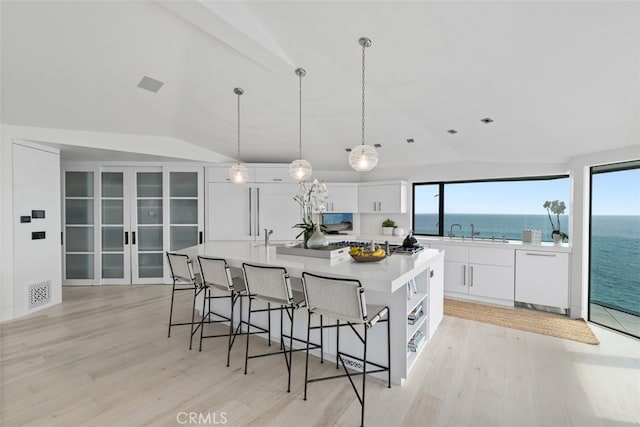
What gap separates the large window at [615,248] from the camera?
3326mm

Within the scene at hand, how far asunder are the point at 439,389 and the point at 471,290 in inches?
104

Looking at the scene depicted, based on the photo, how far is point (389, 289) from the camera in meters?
1.93

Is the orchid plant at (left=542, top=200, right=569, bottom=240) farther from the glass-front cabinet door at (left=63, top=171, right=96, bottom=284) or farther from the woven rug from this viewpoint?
the glass-front cabinet door at (left=63, top=171, right=96, bottom=284)

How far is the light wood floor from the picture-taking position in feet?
6.59

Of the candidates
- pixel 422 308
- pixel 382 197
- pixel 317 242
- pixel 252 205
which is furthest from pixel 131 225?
pixel 422 308

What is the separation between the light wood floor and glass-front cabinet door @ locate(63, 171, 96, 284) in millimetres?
2168

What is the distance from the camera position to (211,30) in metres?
2.59

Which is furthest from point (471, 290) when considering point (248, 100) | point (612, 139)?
point (248, 100)

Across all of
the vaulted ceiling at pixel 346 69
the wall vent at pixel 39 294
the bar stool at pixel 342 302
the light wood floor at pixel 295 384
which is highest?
the vaulted ceiling at pixel 346 69

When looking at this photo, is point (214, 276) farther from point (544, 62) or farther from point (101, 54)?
point (544, 62)

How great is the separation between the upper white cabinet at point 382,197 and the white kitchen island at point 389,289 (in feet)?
7.75

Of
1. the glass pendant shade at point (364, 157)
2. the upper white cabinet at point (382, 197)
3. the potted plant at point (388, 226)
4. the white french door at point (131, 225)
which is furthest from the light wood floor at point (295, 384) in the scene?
the upper white cabinet at point (382, 197)

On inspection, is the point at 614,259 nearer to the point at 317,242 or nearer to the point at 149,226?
the point at 317,242

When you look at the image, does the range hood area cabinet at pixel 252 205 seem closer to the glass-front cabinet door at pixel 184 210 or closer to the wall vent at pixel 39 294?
the glass-front cabinet door at pixel 184 210
